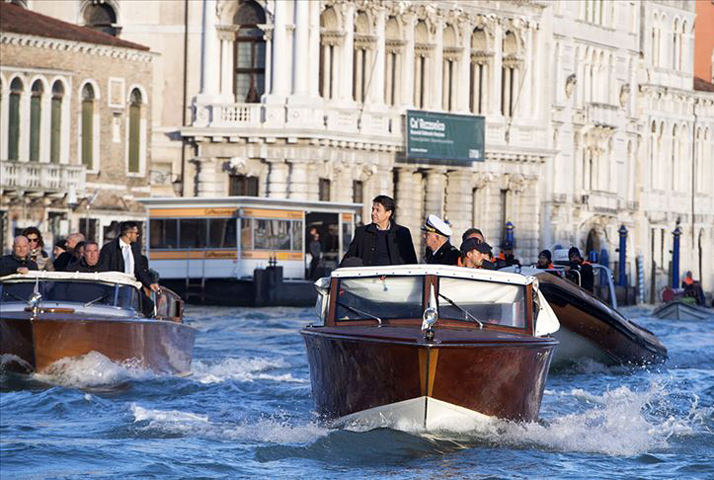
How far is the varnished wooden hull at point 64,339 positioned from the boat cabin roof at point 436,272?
5.27 meters

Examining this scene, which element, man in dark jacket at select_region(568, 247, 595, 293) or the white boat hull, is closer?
the white boat hull

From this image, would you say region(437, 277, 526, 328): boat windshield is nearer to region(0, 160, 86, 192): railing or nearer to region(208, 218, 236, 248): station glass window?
region(0, 160, 86, 192): railing

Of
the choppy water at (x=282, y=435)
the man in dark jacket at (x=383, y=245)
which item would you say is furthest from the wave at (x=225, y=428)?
the man in dark jacket at (x=383, y=245)

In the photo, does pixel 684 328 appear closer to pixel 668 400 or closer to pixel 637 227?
pixel 668 400

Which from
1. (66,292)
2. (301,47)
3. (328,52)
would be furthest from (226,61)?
(66,292)

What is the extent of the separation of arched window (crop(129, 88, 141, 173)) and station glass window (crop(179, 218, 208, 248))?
11.9 feet

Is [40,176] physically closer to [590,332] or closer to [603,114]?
[590,332]

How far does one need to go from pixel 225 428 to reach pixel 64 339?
3.53 m

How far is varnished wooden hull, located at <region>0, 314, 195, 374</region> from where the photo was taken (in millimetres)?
21438

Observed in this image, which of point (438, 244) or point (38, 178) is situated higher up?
point (38, 178)

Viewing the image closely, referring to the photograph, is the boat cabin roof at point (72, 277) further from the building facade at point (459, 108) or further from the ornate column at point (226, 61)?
the ornate column at point (226, 61)

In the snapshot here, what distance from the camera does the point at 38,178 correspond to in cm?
4450

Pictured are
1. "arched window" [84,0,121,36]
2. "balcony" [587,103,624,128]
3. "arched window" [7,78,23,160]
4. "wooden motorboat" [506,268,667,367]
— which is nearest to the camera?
"wooden motorboat" [506,268,667,367]

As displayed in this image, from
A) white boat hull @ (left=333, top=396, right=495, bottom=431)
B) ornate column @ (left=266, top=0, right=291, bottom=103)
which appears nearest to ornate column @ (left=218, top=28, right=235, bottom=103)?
ornate column @ (left=266, top=0, right=291, bottom=103)
